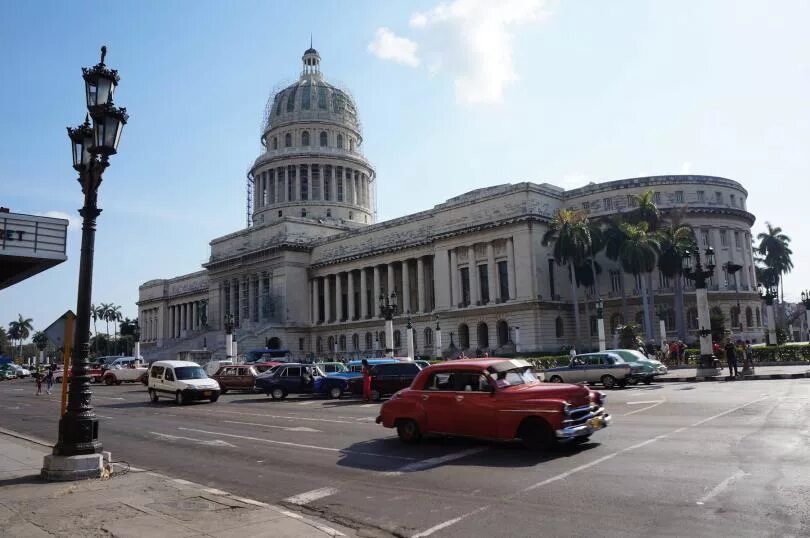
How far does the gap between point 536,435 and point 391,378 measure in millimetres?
14669

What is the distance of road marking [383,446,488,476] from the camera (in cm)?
1062

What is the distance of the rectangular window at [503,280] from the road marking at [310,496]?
5316 cm

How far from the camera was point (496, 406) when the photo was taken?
1179 centimetres

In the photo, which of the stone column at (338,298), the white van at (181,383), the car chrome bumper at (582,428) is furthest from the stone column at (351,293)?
the car chrome bumper at (582,428)

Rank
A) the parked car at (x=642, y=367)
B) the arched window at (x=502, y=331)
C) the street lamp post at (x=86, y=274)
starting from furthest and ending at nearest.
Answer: the arched window at (x=502, y=331)
the parked car at (x=642, y=367)
the street lamp post at (x=86, y=274)

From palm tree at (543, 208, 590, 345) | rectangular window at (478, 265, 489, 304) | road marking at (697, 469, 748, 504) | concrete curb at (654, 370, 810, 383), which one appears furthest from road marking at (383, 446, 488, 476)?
rectangular window at (478, 265, 489, 304)

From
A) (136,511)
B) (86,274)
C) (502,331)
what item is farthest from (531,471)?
(502,331)

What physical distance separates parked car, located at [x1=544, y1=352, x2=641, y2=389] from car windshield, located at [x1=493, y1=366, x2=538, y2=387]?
48.7 ft

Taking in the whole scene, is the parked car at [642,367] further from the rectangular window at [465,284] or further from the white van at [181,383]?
the rectangular window at [465,284]

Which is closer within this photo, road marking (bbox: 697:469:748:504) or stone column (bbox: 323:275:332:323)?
road marking (bbox: 697:469:748:504)

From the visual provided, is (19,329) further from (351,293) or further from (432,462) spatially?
(432,462)

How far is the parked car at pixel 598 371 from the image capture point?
2648cm

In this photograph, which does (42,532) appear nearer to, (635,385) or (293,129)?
(635,385)

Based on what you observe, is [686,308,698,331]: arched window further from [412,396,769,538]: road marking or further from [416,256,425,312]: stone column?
[412,396,769,538]: road marking
